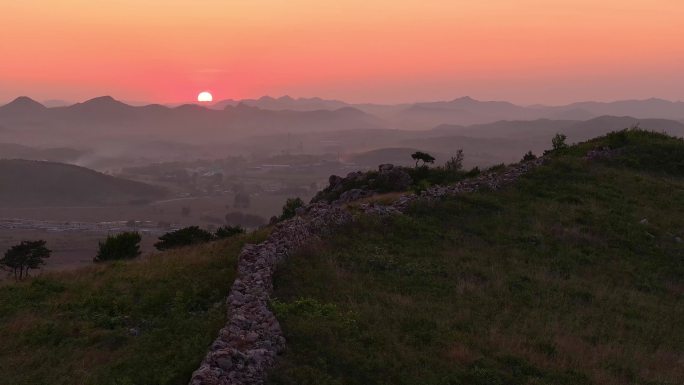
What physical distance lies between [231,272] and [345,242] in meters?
5.16

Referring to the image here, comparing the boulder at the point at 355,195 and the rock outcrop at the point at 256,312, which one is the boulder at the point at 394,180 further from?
the rock outcrop at the point at 256,312

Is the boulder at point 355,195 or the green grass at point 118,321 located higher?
the boulder at point 355,195

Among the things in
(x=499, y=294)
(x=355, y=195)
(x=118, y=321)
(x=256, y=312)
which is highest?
(x=355, y=195)

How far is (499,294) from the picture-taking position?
17.1m

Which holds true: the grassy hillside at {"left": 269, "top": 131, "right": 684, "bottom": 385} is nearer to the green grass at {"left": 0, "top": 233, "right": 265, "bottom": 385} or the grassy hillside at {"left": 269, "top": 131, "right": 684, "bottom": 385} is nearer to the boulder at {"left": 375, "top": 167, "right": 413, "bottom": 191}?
the green grass at {"left": 0, "top": 233, "right": 265, "bottom": 385}

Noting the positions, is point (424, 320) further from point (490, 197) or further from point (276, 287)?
point (490, 197)

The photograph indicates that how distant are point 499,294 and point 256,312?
9.14 meters

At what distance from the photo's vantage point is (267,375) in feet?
34.6

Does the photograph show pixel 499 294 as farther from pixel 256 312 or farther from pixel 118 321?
pixel 118 321

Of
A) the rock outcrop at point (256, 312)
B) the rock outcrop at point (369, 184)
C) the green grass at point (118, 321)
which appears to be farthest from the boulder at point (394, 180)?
the green grass at point (118, 321)

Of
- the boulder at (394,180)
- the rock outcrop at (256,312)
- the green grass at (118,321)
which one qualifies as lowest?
the green grass at (118,321)

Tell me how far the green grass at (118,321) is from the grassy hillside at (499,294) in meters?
2.61

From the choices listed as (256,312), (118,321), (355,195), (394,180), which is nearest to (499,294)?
(256,312)

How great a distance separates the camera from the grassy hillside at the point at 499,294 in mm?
12164
